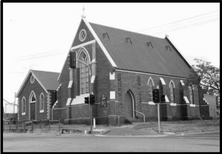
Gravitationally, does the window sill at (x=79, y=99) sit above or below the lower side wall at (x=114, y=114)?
above

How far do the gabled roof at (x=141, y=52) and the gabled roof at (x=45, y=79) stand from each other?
12143mm

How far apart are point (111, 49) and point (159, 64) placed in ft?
25.4

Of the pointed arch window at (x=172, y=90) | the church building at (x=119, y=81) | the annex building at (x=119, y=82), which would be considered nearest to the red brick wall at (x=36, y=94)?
the annex building at (x=119, y=82)

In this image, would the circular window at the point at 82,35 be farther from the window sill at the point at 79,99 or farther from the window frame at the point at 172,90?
the window frame at the point at 172,90

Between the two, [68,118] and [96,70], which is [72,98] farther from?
[96,70]

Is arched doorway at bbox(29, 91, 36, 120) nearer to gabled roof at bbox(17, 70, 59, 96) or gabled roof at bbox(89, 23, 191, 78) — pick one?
gabled roof at bbox(17, 70, 59, 96)

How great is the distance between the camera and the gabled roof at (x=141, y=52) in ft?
137

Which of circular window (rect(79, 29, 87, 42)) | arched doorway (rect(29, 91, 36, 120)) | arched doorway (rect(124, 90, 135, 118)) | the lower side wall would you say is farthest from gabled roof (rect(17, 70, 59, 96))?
arched doorway (rect(124, 90, 135, 118))

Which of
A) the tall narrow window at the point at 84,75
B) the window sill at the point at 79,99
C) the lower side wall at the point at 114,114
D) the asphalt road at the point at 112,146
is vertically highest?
the tall narrow window at the point at 84,75

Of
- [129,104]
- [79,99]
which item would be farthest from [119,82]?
[79,99]

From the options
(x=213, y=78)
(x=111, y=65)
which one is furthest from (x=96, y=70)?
(x=213, y=78)

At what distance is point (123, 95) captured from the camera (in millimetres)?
39656

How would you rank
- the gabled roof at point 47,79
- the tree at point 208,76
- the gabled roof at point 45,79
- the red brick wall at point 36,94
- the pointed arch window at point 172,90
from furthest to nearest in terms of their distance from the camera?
the gabled roof at point 47,79
the gabled roof at point 45,79
the red brick wall at point 36,94
the pointed arch window at point 172,90
the tree at point 208,76

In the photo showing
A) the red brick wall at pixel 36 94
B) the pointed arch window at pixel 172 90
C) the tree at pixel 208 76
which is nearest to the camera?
the tree at pixel 208 76
